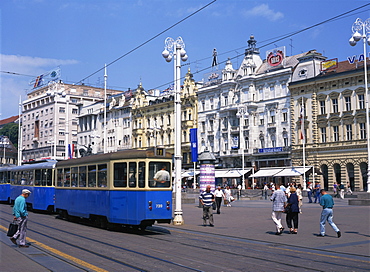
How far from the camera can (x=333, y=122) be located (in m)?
57.8

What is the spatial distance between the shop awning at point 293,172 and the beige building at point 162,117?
61.2 feet

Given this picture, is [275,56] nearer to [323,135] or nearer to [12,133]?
[323,135]

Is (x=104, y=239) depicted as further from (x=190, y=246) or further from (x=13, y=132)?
Answer: (x=13, y=132)

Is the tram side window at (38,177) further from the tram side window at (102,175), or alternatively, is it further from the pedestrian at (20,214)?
the pedestrian at (20,214)

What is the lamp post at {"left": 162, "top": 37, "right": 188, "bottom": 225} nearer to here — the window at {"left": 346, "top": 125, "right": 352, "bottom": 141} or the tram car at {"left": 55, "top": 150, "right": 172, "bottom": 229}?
the tram car at {"left": 55, "top": 150, "right": 172, "bottom": 229}

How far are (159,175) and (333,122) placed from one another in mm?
44737

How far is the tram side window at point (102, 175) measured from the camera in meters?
18.0

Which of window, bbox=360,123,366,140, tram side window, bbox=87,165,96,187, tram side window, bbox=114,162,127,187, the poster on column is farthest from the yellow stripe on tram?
window, bbox=360,123,366,140

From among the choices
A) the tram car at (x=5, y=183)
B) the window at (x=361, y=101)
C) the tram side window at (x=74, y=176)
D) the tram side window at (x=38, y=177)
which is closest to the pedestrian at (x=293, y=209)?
the tram side window at (x=74, y=176)

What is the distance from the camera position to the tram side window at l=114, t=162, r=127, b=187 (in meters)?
17.2

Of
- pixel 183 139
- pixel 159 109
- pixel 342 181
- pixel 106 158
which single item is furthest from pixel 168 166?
pixel 159 109

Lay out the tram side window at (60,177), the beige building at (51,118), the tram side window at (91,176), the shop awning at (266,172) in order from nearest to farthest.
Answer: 1. the tram side window at (91,176)
2. the tram side window at (60,177)
3. the shop awning at (266,172)
4. the beige building at (51,118)

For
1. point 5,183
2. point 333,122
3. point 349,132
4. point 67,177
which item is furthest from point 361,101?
point 67,177

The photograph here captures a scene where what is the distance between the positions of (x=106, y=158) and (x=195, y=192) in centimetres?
4589
